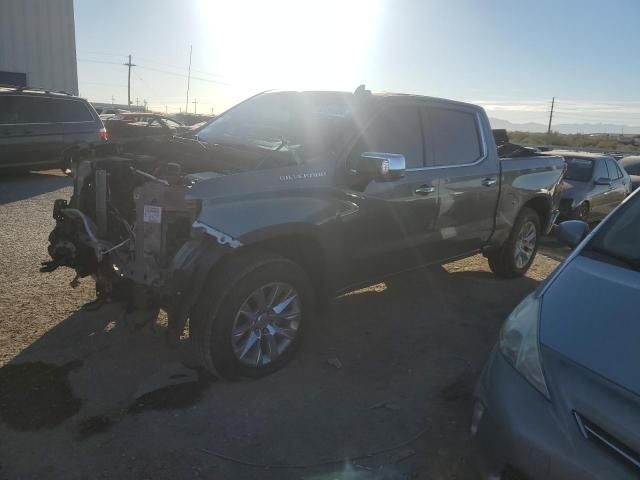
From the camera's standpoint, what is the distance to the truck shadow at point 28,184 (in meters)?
9.27

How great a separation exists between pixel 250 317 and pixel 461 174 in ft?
8.10

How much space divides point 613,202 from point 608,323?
941cm

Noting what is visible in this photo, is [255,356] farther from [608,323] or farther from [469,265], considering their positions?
[469,265]

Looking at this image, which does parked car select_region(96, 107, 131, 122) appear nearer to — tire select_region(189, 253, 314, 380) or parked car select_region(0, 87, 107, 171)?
parked car select_region(0, 87, 107, 171)

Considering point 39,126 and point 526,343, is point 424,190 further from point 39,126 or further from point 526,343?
point 39,126

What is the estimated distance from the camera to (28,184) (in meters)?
10.7

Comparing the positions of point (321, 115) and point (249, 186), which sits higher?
point (321, 115)

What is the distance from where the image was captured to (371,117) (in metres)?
3.98

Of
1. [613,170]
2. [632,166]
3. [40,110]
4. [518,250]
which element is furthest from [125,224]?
[632,166]

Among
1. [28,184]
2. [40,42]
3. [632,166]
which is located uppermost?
[40,42]

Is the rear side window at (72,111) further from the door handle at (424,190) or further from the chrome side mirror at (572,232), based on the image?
the chrome side mirror at (572,232)

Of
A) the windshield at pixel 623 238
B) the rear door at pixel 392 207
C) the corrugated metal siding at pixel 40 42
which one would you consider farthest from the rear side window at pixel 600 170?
the corrugated metal siding at pixel 40 42

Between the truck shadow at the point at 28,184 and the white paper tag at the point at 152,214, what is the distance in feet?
22.3

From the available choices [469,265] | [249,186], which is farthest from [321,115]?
[469,265]
